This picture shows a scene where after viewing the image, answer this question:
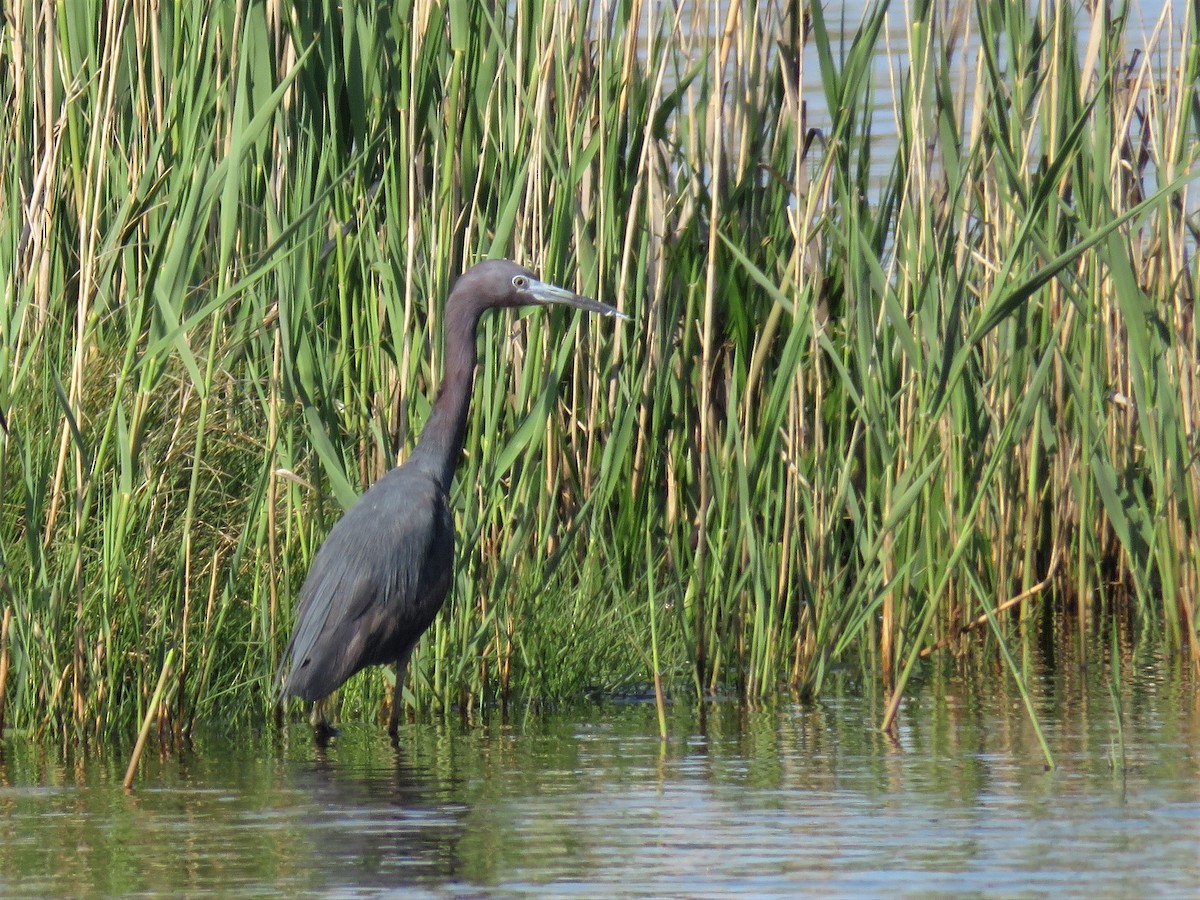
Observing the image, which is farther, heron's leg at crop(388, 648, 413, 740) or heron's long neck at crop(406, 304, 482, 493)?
heron's long neck at crop(406, 304, 482, 493)

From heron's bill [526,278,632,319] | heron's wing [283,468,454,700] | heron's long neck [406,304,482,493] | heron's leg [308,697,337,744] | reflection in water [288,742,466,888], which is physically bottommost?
reflection in water [288,742,466,888]

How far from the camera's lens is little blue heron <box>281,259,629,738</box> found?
15.1 feet

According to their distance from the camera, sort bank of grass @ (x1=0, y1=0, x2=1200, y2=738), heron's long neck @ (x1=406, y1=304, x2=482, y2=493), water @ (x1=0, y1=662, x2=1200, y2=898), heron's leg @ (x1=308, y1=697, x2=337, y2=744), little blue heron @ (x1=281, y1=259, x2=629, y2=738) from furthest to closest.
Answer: heron's long neck @ (x1=406, y1=304, x2=482, y2=493)
heron's leg @ (x1=308, y1=697, x2=337, y2=744)
little blue heron @ (x1=281, y1=259, x2=629, y2=738)
bank of grass @ (x1=0, y1=0, x2=1200, y2=738)
water @ (x1=0, y1=662, x2=1200, y2=898)

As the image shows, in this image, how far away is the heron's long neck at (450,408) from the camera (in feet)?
16.0

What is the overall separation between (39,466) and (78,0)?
1085mm

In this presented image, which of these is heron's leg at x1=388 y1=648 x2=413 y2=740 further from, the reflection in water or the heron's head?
the heron's head

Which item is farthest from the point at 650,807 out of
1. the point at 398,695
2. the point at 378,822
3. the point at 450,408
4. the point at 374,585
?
the point at 450,408

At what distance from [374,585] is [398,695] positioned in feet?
0.85

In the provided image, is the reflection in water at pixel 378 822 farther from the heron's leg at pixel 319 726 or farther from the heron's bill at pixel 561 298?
the heron's bill at pixel 561 298

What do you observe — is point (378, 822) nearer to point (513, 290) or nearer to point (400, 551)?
point (400, 551)

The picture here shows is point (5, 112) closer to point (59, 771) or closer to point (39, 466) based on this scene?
point (39, 466)

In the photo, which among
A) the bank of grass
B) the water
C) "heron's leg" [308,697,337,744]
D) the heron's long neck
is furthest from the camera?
the heron's long neck

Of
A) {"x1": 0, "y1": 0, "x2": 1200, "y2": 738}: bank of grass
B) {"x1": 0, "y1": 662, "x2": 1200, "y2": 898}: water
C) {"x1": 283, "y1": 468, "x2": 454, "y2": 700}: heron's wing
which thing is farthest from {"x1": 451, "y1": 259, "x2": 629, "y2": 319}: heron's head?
{"x1": 0, "y1": 662, "x2": 1200, "y2": 898}: water

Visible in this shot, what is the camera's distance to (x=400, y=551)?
15.4 feet
